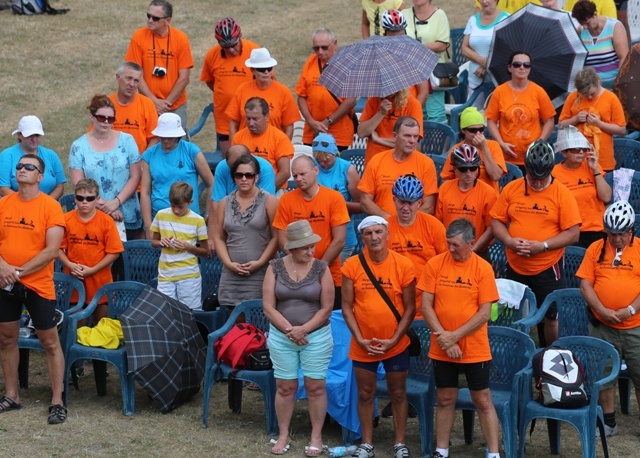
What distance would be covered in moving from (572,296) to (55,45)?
1210 centimetres

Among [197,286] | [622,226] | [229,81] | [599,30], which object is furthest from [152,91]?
[622,226]

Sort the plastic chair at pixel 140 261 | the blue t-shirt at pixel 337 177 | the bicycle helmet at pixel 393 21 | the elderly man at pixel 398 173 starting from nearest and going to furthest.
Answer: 1. the elderly man at pixel 398 173
2. the blue t-shirt at pixel 337 177
3. the plastic chair at pixel 140 261
4. the bicycle helmet at pixel 393 21

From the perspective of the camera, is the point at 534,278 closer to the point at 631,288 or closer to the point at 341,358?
the point at 631,288

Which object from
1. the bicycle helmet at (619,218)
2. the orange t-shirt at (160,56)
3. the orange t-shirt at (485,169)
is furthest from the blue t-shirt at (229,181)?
the bicycle helmet at (619,218)

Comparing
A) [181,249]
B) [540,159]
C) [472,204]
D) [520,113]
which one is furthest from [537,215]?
[181,249]

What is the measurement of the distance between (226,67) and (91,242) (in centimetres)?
325

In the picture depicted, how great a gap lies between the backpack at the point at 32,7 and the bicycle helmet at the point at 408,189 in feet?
41.3

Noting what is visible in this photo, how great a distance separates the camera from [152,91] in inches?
550

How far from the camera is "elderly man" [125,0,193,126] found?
45.4 feet

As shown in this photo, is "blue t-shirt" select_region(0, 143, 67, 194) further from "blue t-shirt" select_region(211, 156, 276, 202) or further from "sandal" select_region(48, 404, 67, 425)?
"sandal" select_region(48, 404, 67, 425)

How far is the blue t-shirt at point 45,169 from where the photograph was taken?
12086 millimetres

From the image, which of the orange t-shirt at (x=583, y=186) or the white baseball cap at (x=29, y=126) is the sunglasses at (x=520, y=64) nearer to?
the orange t-shirt at (x=583, y=186)

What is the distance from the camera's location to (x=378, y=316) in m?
9.53

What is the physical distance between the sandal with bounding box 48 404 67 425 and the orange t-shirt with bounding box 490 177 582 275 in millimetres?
3793
